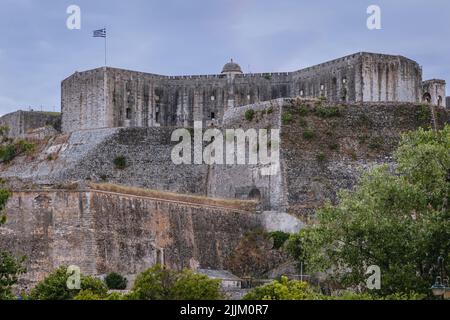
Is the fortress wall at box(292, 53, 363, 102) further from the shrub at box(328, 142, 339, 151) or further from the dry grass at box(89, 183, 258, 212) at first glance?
the dry grass at box(89, 183, 258, 212)

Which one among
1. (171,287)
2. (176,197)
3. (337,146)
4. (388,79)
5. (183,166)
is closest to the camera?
(171,287)

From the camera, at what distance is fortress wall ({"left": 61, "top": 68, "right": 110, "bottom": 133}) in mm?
90000

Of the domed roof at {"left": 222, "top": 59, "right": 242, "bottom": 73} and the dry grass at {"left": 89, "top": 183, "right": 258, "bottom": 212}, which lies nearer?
the dry grass at {"left": 89, "top": 183, "right": 258, "bottom": 212}

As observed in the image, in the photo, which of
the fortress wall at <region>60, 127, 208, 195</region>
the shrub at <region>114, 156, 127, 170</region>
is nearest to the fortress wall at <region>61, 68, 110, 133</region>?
the fortress wall at <region>60, 127, 208, 195</region>

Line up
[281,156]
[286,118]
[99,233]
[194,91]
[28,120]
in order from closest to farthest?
1. [99,233]
2. [281,156]
3. [286,118]
4. [194,91]
5. [28,120]

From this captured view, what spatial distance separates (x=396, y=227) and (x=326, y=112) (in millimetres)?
32298

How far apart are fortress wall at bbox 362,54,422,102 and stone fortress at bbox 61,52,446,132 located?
71 millimetres

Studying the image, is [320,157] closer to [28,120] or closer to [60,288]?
[60,288]

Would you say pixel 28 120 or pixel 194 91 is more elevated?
pixel 194 91

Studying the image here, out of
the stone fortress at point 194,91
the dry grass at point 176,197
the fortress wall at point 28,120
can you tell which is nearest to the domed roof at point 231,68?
the stone fortress at point 194,91

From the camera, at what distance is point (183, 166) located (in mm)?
77500

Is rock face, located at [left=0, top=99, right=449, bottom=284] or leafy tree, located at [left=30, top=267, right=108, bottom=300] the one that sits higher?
rock face, located at [left=0, top=99, right=449, bottom=284]

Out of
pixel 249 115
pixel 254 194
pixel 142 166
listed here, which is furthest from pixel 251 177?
pixel 142 166
